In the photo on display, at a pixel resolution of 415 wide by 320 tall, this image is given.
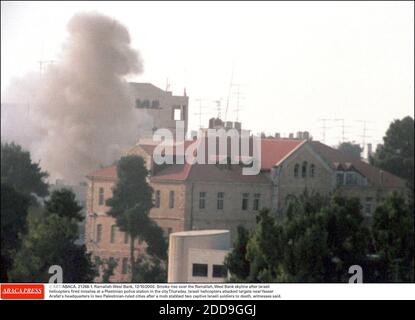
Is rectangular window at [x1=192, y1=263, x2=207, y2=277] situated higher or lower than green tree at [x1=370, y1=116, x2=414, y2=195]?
lower

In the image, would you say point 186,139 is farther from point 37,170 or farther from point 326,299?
point 326,299

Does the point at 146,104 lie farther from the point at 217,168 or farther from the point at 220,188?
the point at 217,168

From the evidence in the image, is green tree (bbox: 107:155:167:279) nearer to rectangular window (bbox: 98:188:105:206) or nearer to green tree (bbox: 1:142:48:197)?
rectangular window (bbox: 98:188:105:206)

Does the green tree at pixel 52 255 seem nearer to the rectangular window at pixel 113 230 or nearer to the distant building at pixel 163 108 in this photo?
the rectangular window at pixel 113 230

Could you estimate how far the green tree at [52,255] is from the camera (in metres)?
18.9

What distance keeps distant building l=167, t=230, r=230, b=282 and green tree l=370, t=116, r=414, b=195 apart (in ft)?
41.8

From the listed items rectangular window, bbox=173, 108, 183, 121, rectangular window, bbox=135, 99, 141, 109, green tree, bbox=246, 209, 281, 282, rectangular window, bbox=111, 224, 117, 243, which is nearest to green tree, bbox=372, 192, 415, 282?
green tree, bbox=246, 209, 281, 282

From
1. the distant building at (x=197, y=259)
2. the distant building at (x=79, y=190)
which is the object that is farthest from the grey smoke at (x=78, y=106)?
the distant building at (x=197, y=259)

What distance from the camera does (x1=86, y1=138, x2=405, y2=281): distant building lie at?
24.6 meters

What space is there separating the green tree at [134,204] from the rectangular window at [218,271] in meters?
4.82

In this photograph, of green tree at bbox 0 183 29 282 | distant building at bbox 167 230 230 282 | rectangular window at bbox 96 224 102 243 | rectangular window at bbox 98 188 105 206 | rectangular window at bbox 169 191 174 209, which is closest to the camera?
distant building at bbox 167 230 230 282

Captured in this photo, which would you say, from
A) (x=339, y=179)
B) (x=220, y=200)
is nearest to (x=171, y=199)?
(x=220, y=200)

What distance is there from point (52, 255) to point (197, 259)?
2.50 meters

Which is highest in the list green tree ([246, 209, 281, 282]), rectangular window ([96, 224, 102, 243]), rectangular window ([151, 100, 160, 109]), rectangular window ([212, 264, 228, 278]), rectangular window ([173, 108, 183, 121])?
rectangular window ([151, 100, 160, 109])
